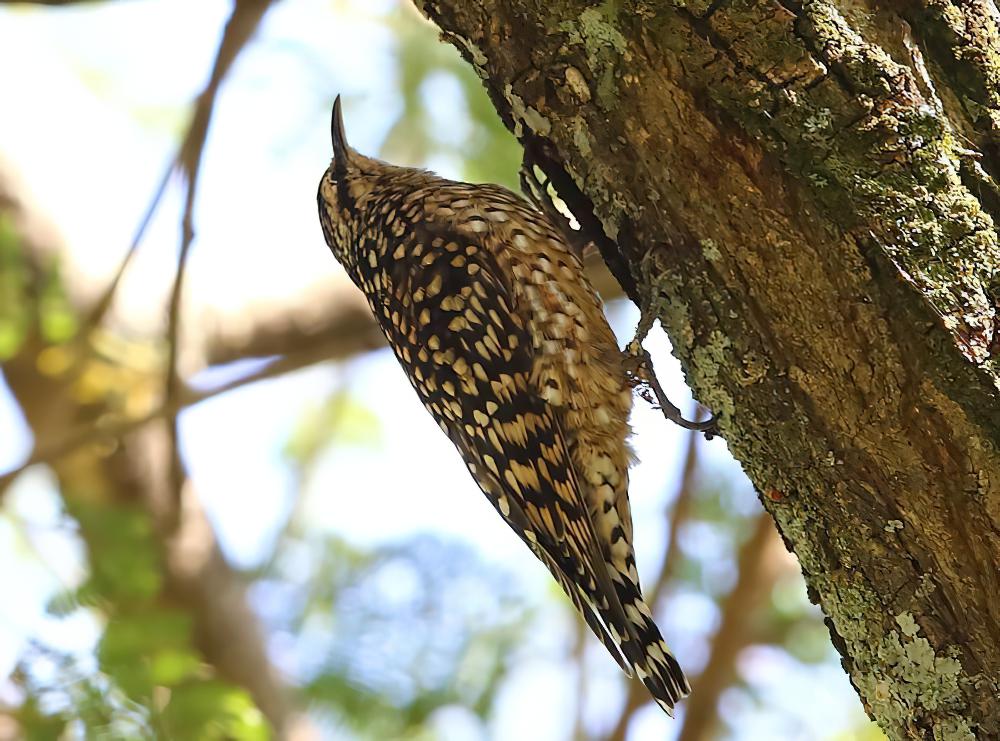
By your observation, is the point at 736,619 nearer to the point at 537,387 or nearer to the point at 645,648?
the point at 645,648

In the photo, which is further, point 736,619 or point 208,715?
point 736,619

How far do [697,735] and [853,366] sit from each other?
228 cm

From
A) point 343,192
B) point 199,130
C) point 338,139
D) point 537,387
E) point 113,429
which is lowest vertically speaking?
point 113,429

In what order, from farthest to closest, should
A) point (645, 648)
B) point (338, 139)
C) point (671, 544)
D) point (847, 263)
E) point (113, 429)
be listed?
point (338, 139)
point (671, 544)
point (113, 429)
point (645, 648)
point (847, 263)

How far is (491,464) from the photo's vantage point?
316 cm

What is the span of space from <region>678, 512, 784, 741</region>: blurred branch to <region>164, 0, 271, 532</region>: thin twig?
6.98 ft

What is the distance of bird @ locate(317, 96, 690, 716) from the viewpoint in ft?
10.0

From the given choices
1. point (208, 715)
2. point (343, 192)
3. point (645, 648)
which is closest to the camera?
point (208, 715)

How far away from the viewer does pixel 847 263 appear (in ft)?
5.78

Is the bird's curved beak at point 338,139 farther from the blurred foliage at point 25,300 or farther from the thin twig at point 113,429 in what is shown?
the blurred foliage at point 25,300

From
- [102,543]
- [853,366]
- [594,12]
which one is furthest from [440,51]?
[853,366]

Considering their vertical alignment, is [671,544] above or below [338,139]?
below

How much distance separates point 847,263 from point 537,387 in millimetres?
1401

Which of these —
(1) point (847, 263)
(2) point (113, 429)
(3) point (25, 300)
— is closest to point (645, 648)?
(1) point (847, 263)
